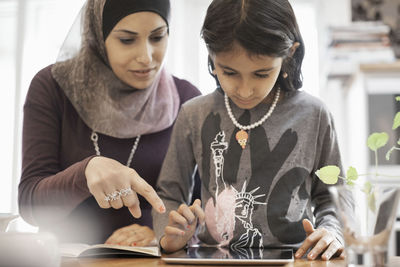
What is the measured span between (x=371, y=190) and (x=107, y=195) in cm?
41

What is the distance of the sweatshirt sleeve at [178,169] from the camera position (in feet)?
3.26

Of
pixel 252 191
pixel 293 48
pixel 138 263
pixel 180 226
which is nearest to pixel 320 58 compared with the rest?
pixel 293 48

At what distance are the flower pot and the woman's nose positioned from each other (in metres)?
0.55

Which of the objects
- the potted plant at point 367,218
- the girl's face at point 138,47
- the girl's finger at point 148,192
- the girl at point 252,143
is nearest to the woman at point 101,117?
the girl's face at point 138,47

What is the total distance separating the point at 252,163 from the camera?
0.97m

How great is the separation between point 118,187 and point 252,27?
361 millimetres

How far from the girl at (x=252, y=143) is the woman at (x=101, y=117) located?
0.11 metres

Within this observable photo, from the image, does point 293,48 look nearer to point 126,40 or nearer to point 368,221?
point 126,40

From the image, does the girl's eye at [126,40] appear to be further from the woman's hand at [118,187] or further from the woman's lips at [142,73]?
the woman's hand at [118,187]

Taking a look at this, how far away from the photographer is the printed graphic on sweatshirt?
36.4 inches

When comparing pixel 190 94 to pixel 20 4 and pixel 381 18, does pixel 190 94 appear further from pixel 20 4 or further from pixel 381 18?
pixel 381 18

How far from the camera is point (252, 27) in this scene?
896mm

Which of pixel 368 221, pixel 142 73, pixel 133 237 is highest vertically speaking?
pixel 142 73

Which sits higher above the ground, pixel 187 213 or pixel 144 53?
pixel 144 53
